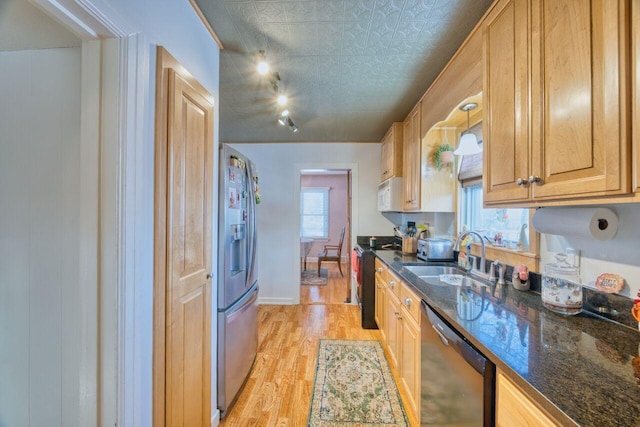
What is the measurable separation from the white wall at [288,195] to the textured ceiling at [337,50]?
94 cm

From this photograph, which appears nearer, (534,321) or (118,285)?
(118,285)

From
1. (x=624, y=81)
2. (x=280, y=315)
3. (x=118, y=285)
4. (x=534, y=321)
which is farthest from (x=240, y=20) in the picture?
(x=280, y=315)

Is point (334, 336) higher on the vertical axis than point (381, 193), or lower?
lower

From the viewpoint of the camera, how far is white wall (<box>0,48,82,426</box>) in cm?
98

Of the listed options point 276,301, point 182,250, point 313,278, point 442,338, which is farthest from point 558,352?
point 313,278

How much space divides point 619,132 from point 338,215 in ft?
19.9

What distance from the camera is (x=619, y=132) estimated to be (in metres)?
0.70

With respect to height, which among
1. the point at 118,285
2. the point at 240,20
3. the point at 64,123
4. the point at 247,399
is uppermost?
the point at 240,20

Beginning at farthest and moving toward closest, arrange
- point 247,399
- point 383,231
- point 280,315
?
1. point 383,231
2. point 280,315
3. point 247,399

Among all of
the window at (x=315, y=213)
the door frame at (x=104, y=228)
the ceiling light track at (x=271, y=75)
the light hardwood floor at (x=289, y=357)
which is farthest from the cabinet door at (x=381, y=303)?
the window at (x=315, y=213)

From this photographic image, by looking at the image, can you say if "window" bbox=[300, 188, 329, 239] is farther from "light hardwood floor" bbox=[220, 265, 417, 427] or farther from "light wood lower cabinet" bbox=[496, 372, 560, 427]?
"light wood lower cabinet" bbox=[496, 372, 560, 427]

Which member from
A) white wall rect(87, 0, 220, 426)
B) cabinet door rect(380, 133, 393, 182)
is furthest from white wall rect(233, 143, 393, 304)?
white wall rect(87, 0, 220, 426)

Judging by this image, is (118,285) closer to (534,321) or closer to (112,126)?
(112,126)

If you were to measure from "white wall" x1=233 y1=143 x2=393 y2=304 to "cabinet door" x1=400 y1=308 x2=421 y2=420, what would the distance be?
1970 millimetres
